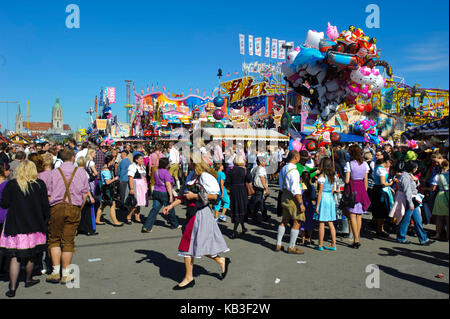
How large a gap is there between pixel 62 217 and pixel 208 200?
2042 millimetres

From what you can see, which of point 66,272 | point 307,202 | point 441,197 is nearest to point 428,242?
point 441,197

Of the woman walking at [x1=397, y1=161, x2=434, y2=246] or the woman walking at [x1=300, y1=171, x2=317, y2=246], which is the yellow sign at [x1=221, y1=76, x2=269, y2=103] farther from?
the woman walking at [x1=300, y1=171, x2=317, y2=246]

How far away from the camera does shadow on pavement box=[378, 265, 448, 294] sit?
4.37 m

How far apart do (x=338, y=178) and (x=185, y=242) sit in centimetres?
352

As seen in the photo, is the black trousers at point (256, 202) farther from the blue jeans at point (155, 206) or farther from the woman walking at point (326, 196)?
the woman walking at point (326, 196)

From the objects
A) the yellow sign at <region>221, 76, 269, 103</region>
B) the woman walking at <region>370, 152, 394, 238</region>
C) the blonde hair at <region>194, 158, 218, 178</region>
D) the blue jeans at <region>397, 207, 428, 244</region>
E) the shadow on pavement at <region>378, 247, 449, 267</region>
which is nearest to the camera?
the blonde hair at <region>194, 158, 218, 178</region>

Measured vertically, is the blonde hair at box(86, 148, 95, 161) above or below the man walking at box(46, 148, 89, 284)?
→ above

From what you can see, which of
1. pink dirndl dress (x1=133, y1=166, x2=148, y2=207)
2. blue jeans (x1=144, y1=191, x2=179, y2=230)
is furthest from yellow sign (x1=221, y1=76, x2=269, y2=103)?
blue jeans (x1=144, y1=191, x2=179, y2=230)

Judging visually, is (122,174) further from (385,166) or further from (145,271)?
(385,166)

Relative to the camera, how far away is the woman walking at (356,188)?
6160 mm

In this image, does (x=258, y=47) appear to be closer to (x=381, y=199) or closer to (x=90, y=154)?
(x=90, y=154)

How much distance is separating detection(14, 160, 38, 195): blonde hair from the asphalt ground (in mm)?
1350

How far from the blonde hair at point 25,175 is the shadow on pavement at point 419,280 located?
5.05m

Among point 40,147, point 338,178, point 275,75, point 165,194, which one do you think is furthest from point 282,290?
point 275,75
